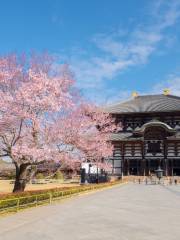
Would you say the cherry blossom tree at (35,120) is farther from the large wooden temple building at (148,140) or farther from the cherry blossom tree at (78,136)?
the large wooden temple building at (148,140)

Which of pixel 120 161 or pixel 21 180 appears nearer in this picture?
pixel 21 180

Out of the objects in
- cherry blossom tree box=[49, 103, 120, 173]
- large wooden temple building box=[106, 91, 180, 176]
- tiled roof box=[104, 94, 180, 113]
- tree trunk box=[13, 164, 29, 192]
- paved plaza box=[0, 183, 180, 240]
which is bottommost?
paved plaza box=[0, 183, 180, 240]

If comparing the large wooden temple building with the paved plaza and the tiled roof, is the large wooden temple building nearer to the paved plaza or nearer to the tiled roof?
the tiled roof

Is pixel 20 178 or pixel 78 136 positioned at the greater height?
pixel 78 136

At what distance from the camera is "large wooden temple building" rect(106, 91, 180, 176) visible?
65.3m

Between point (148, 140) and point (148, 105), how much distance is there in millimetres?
9807

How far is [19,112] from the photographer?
21375 mm

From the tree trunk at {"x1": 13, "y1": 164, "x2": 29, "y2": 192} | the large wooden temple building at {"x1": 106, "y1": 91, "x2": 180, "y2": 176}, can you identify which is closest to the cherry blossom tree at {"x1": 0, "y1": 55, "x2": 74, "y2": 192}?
the tree trunk at {"x1": 13, "y1": 164, "x2": 29, "y2": 192}

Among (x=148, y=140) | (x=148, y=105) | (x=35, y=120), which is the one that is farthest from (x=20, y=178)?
(x=148, y=105)

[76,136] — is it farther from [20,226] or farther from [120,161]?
[120,161]

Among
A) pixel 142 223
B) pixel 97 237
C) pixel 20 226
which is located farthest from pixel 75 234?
pixel 142 223

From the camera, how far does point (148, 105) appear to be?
242ft

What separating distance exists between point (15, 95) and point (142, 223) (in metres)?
11.6

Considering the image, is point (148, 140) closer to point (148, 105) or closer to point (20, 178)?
point (148, 105)
